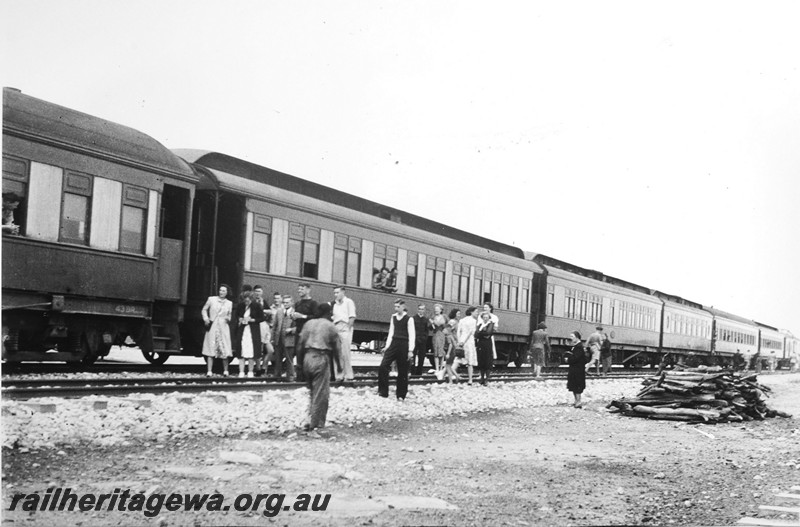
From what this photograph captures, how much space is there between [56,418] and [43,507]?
11.2 ft

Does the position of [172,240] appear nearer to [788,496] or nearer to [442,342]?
[442,342]

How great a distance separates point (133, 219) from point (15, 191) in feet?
7.75

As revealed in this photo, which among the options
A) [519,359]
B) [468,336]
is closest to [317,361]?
[468,336]

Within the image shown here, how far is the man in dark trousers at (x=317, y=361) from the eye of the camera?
9.96m

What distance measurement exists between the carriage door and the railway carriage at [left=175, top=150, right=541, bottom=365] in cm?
74

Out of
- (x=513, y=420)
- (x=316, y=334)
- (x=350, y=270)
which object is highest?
(x=350, y=270)

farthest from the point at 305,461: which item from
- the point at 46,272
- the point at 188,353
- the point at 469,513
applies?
the point at 188,353

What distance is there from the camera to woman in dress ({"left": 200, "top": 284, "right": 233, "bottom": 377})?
14.0 meters

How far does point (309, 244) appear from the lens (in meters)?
16.4

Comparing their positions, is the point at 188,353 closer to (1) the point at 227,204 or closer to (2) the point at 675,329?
(1) the point at 227,204

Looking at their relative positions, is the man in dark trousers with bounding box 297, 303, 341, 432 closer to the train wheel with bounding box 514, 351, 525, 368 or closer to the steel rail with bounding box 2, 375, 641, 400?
the steel rail with bounding box 2, 375, 641, 400

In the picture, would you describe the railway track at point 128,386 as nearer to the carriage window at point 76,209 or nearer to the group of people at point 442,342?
the group of people at point 442,342

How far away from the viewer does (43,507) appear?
A: 524 cm

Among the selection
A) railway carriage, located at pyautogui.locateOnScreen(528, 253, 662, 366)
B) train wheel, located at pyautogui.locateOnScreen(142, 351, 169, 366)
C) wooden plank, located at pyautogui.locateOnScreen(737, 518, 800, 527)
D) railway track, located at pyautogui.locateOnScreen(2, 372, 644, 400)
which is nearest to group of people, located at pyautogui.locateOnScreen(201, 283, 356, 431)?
railway track, located at pyautogui.locateOnScreen(2, 372, 644, 400)
